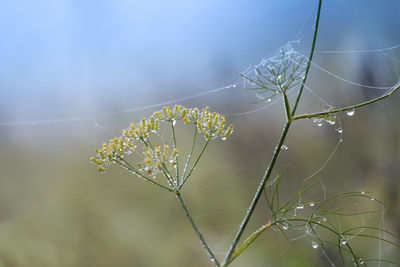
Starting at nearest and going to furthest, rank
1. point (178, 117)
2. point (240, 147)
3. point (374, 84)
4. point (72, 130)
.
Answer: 1. point (178, 117)
2. point (374, 84)
3. point (240, 147)
4. point (72, 130)

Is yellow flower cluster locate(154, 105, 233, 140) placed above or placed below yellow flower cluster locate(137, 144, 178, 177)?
above

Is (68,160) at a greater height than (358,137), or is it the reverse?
(358,137)

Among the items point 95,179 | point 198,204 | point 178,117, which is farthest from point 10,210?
point 178,117

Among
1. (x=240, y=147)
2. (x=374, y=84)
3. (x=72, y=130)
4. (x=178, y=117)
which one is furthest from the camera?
(x=72, y=130)

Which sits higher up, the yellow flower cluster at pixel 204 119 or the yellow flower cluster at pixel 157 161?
the yellow flower cluster at pixel 204 119

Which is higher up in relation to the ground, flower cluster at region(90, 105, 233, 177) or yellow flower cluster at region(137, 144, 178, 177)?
flower cluster at region(90, 105, 233, 177)

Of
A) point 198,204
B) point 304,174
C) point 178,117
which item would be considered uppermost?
point 304,174

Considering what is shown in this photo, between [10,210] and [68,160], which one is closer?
[10,210]

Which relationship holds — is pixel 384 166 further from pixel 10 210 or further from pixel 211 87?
pixel 10 210

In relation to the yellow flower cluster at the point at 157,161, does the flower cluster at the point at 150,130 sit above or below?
above
